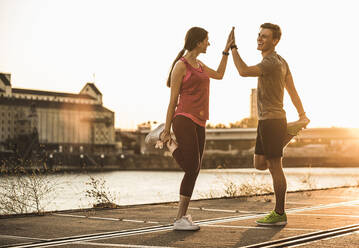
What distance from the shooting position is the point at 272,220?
593cm

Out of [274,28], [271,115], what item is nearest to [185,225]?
[271,115]

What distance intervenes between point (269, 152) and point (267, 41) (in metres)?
1.15

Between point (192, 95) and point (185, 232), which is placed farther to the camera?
point (192, 95)

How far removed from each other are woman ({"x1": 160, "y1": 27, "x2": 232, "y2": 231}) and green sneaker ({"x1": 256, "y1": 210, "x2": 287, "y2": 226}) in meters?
0.76

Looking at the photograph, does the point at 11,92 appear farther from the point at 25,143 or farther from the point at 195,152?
the point at 195,152

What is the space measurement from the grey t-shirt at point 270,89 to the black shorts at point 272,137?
2.5 inches

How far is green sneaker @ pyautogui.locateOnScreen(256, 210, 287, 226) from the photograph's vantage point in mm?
5914

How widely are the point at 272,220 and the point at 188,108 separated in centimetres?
141

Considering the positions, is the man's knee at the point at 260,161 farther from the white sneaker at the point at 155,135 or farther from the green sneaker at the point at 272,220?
the white sneaker at the point at 155,135

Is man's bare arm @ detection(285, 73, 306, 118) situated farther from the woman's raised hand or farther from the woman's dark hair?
the woman's dark hair

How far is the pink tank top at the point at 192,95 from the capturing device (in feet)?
18.8

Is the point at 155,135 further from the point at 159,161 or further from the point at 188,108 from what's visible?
the point at 159,161

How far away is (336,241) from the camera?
4.75 meters

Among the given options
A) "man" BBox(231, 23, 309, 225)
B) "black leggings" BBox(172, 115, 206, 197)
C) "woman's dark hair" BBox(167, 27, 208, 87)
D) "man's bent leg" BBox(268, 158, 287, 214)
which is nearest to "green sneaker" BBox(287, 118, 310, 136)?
"man" BBox(231, 23, 309, 225)
